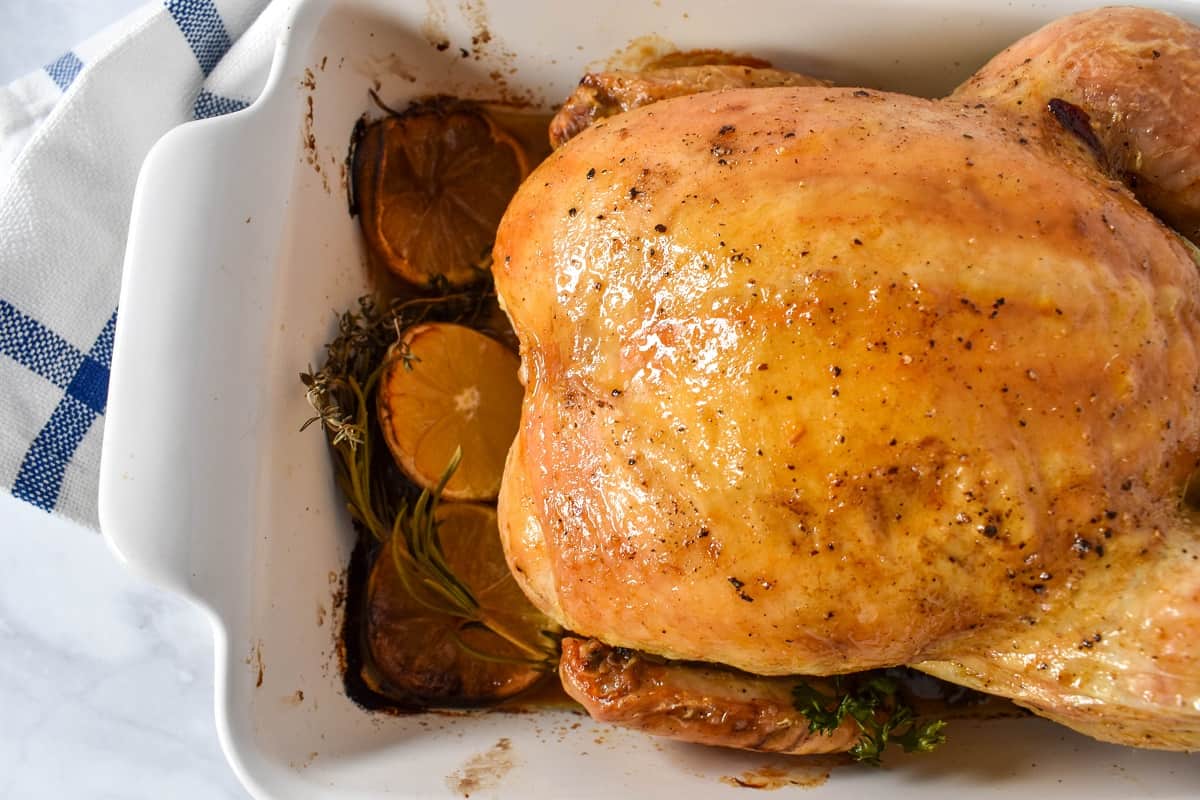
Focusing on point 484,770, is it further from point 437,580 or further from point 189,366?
point 189,366

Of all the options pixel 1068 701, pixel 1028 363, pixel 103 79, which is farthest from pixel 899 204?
pixel 103 79

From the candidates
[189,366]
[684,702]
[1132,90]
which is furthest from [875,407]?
[189,366]

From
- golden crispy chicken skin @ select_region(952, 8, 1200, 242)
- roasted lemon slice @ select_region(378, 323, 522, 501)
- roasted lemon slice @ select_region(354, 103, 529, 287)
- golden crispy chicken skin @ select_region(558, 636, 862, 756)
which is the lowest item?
golden crispy chicken skin @ select_region(558, 636, 862, 756)

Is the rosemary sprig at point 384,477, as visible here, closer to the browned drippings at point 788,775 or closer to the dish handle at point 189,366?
the dish handle at point 189,366

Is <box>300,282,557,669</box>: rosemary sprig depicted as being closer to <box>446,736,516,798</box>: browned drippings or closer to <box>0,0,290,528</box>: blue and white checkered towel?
<box>446,736,516,798</box>: browned drippings

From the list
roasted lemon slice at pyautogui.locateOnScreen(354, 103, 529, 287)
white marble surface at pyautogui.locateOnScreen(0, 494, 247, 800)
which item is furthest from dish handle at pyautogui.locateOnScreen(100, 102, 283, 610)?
white marble surface at pyautogui.locateOnScreen(0, 494, 247, 800)

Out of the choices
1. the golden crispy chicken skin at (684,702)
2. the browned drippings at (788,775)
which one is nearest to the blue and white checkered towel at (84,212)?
the golden crispy chicken skin at (684,702)

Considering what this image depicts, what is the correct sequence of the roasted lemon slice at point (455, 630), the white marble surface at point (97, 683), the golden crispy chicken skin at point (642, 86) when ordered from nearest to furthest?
the golden crispy chicken skin at point (642, 86), the roasted lemon slice at point (455, 630), the white marble surface at point (97, 683)

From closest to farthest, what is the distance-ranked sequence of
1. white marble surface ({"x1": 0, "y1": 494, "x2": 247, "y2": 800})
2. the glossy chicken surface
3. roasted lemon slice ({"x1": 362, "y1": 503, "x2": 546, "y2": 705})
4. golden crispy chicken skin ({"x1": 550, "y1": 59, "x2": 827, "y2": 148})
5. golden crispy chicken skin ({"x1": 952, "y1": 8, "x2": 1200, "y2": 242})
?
the glossy chicken surface < golden crispy chicken skin ({"x1": 952, "y1": 8, "x2": 1200, "y2": 242}) < golden crispy chicken skin ({"x1": 550, "y1": 59, "x2": 827, "y2": 148}) < roasted lemon slice ({"x1": 362, "y1": 503, "x2": 546, "y2": 705}) < white marble surface ({"x1": 0, "y1": 494, "x2": 247, "y2": 800})
